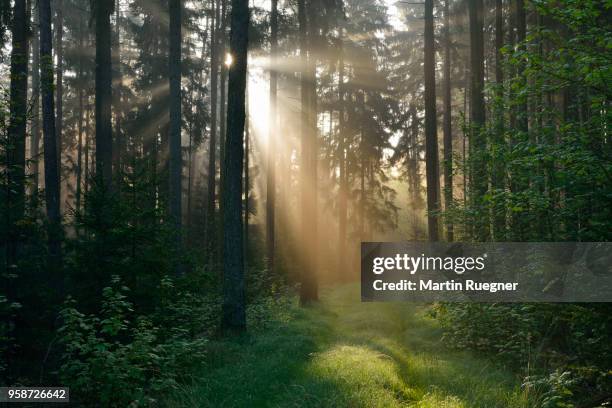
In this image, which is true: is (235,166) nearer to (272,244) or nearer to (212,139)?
(272,244)

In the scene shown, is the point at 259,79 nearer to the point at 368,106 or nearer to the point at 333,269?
the point at 368,106

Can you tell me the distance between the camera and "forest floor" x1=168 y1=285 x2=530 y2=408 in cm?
678

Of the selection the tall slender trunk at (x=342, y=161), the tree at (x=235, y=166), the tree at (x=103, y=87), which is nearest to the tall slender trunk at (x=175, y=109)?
the tree at (x=103, y=87)

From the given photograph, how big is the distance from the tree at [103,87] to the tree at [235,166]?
5.62 m

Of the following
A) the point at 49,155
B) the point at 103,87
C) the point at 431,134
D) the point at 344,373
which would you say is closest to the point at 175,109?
the point at 103,87

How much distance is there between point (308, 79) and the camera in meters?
19.8

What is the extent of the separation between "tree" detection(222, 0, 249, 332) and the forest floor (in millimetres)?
1455

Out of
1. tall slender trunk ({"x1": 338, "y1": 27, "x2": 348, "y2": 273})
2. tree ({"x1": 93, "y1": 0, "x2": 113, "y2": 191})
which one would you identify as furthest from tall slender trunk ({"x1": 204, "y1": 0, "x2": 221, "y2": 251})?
tree ({"x1": 93, "y1": 0, "x2": 113, "y2": 191})

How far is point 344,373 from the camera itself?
7785 mm

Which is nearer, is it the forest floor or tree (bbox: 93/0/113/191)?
the forest floor

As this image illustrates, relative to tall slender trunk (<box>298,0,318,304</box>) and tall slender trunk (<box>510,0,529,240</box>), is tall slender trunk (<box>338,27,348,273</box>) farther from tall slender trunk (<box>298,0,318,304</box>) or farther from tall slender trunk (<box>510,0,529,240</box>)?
tall slender trunk (<box>510,0,529,240</box>)

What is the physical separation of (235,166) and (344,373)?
6.55 metres

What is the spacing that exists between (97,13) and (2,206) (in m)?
8.94

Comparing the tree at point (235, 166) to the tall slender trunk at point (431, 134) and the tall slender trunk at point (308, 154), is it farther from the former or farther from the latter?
the tall slender trunk at point (431, 134)
